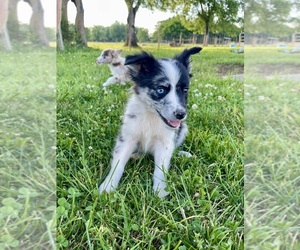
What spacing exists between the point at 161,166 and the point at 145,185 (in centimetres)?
13

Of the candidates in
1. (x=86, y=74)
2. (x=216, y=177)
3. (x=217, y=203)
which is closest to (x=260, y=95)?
(x=217, y=203)

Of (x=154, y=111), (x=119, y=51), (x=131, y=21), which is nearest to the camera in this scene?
(x=154, y=111)

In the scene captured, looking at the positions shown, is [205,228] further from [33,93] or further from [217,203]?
[33,93]

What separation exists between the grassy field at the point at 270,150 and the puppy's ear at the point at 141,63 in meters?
0.82

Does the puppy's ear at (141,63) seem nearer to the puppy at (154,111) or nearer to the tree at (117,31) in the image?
the puppy at (154,111)

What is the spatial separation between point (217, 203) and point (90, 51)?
2.24 m

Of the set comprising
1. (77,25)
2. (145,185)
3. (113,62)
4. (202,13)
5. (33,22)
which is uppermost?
(202,13)

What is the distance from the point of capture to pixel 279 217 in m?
0.74

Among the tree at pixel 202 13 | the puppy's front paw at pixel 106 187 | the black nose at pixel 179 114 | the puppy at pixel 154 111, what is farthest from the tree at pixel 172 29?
the puppy's front paw at pixel 106 187

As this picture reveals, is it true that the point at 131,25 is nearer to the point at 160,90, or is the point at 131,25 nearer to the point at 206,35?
the point at 206,35

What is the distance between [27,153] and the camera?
73cm

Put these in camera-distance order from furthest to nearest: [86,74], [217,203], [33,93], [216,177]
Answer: [86,74]
[216,177]
[217,203]
[33,93]

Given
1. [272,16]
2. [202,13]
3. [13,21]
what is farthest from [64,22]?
[272,16]

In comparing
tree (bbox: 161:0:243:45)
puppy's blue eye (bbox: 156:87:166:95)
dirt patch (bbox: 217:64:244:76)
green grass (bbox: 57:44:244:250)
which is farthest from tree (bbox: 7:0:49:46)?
dirt patch (bbox: 217:64:244:76)
